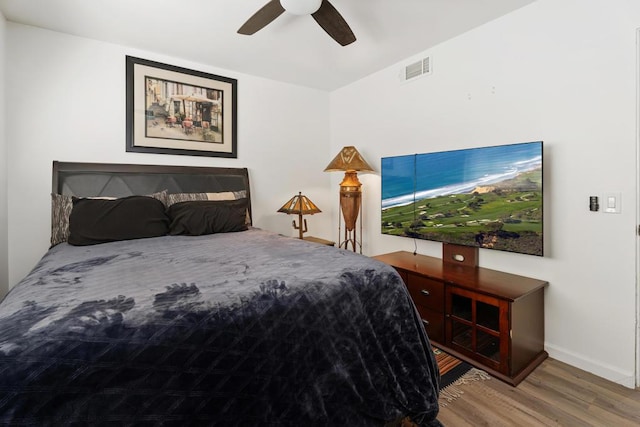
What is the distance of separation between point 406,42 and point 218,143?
6.97ft

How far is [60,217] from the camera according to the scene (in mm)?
2436

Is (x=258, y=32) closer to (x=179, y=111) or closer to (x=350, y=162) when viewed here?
(x=179, y=111)

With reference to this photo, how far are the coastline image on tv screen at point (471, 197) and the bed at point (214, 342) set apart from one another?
1.27 m

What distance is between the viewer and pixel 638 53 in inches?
72.1

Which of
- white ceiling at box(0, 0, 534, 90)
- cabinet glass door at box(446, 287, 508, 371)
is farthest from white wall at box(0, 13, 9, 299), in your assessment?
cabinet glass door at box(446, 287, 508, 371)

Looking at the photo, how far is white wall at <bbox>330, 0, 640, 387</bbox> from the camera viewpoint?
6.26ft

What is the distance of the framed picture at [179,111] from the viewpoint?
296 cm

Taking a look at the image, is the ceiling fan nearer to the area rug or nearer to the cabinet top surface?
the cabinet top surface

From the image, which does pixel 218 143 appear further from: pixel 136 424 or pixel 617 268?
pixel 617 268

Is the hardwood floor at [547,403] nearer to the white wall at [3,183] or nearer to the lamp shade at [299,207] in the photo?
the lamp shade at [299,207]

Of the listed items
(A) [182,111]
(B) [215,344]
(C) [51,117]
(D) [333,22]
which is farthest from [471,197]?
(C) [51,117]

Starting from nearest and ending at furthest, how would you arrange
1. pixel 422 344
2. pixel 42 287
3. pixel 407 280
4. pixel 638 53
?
pixel 42 287
pixel 422 344
pixel 638 53
pixel 407 280

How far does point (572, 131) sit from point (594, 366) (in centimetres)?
154

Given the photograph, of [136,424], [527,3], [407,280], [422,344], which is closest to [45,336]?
[136,424]
